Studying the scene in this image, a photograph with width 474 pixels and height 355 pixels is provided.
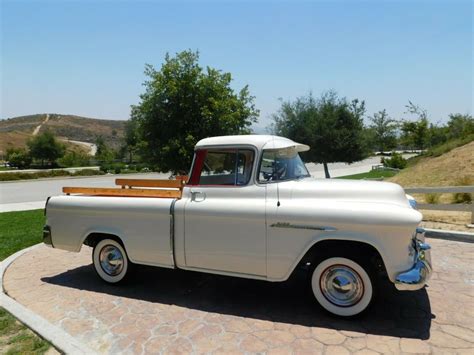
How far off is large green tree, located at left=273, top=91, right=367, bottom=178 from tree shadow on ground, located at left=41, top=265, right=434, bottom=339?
13211 millimetres

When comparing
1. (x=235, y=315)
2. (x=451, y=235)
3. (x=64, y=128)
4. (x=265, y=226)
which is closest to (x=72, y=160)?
(x=451, y=235)

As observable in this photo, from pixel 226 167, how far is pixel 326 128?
45.9 feet

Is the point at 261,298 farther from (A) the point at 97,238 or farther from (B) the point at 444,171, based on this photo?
(B) the point at 444,171

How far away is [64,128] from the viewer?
11450 cm

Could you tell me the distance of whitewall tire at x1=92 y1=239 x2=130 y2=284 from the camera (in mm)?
5027

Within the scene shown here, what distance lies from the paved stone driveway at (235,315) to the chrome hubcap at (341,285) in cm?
21

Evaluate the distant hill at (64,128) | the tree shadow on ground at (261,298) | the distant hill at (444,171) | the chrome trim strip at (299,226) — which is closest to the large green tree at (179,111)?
the tree shadow on ground at (261,298)

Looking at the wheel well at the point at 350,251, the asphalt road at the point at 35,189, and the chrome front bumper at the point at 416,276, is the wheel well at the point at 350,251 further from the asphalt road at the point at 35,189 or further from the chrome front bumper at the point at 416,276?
the asphalt road at the point at 35,189

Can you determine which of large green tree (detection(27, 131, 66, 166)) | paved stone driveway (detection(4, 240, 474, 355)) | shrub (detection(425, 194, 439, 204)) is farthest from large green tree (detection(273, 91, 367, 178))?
large green tree (detection(27, 131, 66, 166))

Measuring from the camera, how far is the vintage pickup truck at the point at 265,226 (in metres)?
3.69

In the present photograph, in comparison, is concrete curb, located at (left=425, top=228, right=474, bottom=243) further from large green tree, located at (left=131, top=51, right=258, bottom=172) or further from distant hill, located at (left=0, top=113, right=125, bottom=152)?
distant hill, located at (left=0, top=113, right=125, bottom=152)

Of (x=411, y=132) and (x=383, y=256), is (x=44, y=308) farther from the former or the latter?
(x=411, y=132)

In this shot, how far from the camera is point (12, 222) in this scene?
10.2 meters

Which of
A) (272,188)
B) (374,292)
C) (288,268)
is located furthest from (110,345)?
(374,292)
